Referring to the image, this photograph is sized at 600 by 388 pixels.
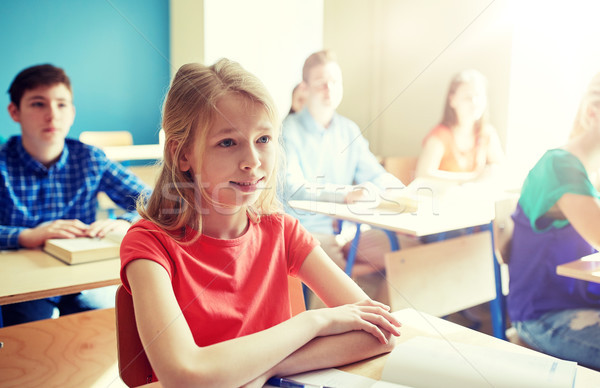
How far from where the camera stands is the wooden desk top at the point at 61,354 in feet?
3.63

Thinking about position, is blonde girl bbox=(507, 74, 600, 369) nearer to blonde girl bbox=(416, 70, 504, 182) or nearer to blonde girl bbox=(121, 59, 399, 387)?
blonde girl bbox=(121, 59, 399, 387)

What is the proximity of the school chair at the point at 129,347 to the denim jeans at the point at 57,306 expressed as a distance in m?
0.84

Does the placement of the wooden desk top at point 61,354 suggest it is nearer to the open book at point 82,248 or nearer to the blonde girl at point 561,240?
the open book at point 82,248

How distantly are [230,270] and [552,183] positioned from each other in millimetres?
1008

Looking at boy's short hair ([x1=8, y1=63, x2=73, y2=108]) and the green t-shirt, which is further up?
boy's short hair ([x1=8, y1=63, x2=73, y2=108])

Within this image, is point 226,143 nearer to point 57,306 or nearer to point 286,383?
point 286,383

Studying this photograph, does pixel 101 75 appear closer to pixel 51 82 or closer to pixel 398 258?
pixel 51 82

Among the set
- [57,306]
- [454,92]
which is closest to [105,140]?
[57,306]

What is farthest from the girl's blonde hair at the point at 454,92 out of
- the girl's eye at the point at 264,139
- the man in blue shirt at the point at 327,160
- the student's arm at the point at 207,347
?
the student's arm at the point at 207,347

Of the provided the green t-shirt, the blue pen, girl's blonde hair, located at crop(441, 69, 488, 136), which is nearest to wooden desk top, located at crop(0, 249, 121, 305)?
the blue pen

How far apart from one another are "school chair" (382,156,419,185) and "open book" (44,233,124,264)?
206 cm

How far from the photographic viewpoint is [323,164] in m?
2.46

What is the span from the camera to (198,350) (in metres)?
0.70

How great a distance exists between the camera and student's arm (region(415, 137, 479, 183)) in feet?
9.50
